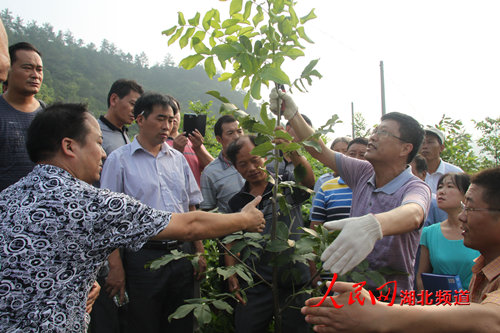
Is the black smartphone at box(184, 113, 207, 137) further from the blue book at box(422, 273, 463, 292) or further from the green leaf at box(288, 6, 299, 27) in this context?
the blue book at box(422, 273, 463, 292)

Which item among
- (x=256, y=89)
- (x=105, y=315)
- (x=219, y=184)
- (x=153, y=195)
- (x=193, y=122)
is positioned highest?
(x=256, y=89)

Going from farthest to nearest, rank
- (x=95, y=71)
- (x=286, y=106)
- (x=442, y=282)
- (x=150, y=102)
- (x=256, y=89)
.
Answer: (x=95, y=71)
(x=150, y=102)
(x=286, y=106)
(x=442, y=282)
(x=256, y=89)

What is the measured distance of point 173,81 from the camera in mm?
42688

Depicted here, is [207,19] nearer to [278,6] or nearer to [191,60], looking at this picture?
[191,60]

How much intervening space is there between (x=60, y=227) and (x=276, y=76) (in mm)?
1067

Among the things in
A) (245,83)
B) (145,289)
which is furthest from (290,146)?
(145,289)

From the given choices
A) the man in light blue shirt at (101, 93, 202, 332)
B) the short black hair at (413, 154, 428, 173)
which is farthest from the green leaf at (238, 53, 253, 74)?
the short black hair at (413, 154, 428, 173)

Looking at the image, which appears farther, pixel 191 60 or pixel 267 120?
pixel 191 60

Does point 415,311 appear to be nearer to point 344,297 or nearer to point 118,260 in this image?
point 344,297

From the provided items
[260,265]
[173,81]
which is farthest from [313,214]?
[173,81]

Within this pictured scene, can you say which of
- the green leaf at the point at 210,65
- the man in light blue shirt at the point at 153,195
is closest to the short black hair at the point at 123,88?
the man in light blue shirt at the point at 153,195

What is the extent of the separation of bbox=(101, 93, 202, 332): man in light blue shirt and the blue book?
150 cm

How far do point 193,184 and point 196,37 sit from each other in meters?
1.45

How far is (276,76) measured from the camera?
4.95 ft
